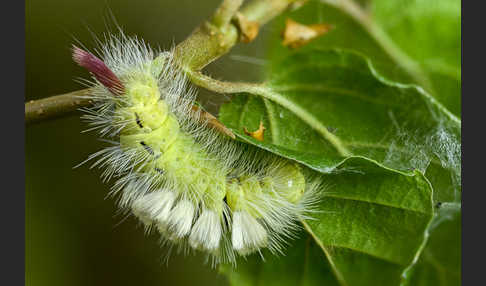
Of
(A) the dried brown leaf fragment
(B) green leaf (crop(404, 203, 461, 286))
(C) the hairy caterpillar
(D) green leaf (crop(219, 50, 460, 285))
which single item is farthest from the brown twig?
(B) green leaf (crop(404, 203, 461, 286))

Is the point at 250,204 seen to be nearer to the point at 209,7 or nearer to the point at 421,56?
the point at 421,56

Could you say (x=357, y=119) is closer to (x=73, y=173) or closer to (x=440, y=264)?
(x=440, y=264)

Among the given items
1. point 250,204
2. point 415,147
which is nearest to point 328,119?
point 415,147

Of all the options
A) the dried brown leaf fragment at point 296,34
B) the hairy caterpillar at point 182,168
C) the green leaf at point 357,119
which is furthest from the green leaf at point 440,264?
the dried brown leaf fragment at point 296,34

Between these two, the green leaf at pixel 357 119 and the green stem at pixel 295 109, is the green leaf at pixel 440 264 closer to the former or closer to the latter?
the green leaf at pixel 357 119

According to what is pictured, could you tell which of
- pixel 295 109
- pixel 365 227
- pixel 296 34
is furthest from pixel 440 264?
pixel 296 34

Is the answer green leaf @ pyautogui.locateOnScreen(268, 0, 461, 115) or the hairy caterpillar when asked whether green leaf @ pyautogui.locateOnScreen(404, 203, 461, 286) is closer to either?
the hairy caterpillar
